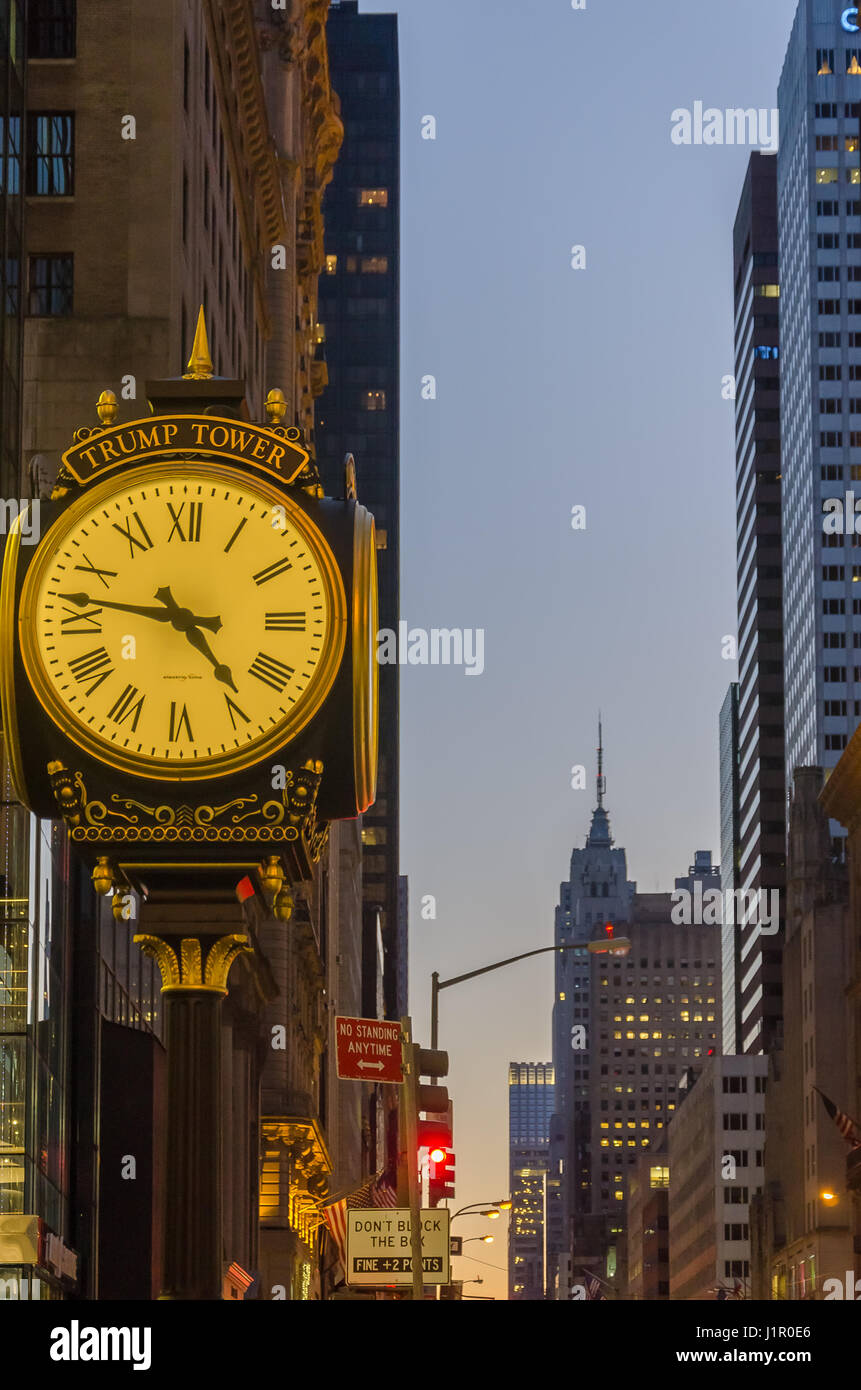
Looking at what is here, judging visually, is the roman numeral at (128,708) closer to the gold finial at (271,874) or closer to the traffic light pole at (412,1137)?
the gold finial at (271,874)

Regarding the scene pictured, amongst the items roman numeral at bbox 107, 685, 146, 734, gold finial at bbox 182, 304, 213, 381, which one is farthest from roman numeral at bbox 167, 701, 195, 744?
gold finial at bbox 182, 304, 213, 381

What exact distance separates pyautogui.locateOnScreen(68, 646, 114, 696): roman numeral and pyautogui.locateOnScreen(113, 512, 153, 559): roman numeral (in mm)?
334

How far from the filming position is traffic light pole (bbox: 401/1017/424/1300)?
24312 millimetres

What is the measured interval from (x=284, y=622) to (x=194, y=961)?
1103 mm

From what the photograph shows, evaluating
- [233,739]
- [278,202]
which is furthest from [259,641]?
[278,202]

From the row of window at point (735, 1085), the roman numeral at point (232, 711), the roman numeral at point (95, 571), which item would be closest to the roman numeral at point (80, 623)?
the roman numeral at point (95, 571)

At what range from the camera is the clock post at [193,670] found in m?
6.70

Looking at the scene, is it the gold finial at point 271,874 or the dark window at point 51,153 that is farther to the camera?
the dark window at point 51,153

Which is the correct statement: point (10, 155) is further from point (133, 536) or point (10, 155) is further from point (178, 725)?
point (178, 725)

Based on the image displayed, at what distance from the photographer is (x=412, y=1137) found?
26.7 meters

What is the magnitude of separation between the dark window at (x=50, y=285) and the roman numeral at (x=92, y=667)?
49.0m

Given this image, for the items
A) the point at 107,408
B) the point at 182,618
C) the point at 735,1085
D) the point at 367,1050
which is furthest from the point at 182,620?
the point at 735,1085
